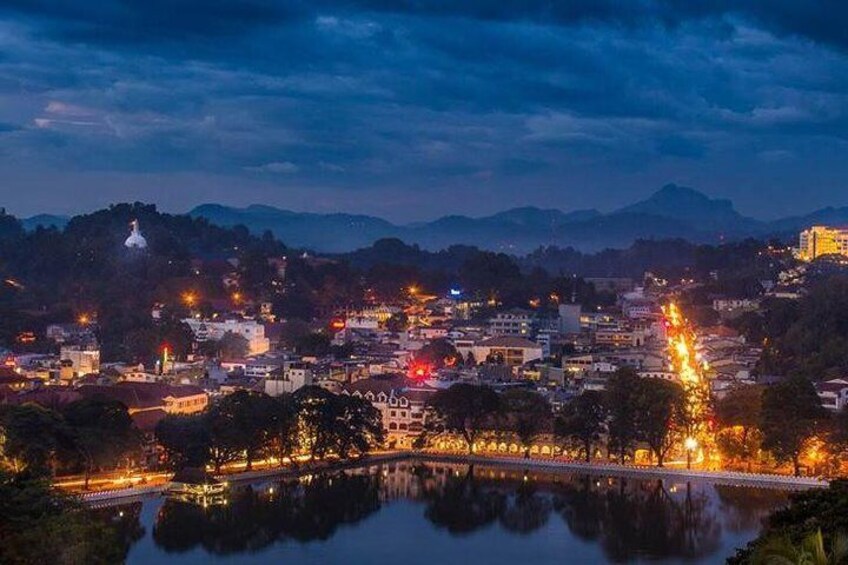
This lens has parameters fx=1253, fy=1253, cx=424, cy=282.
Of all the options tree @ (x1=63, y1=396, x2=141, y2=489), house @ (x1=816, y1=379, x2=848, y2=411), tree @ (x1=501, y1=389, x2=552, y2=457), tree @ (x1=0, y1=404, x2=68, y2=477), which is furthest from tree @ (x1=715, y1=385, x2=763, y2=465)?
tree @ (x1=0, y1=404, x2=68, y2=477)

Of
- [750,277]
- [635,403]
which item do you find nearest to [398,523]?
[635,403]

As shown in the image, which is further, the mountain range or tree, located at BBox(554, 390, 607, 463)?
the mountain range

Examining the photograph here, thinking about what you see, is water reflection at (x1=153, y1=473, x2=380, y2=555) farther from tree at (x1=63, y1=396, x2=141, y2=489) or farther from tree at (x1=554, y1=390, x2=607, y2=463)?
tree at (x1=554, y1=390, x2=607, y2=463)

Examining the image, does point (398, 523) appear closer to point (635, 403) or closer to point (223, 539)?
point (223, 539)

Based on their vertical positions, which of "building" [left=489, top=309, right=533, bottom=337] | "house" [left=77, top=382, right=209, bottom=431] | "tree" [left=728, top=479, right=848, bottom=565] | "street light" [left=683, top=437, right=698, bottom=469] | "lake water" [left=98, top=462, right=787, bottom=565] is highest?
"building" [left=489, top=309, right=533, bottom=337]

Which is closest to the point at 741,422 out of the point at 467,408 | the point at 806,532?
the point at 467,408

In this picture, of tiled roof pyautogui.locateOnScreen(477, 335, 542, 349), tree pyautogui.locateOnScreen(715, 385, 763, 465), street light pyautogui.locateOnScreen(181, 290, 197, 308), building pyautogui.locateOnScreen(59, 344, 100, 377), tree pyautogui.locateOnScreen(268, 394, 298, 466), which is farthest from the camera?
street light pyautogui.locateOnScreen(181, 290, 197, 308)

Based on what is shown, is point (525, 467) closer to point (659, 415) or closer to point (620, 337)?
point (659, 415)
